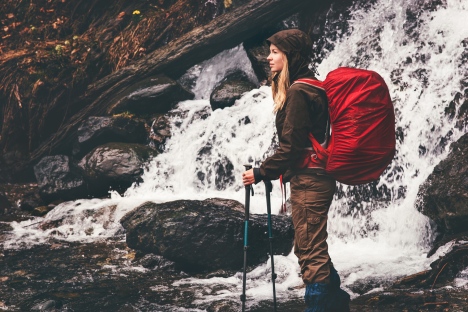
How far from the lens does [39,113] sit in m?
16.6

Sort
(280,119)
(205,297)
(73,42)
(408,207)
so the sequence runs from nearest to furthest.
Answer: (280,119), (205,297), (408,207), (73,42)

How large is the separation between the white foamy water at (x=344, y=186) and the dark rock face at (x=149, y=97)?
1.37 ft

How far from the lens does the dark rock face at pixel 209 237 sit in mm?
9141

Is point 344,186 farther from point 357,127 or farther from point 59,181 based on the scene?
point 59,181

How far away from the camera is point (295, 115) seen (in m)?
5.04

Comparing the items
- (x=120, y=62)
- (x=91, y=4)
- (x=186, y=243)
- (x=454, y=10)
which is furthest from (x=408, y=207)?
(x=91, y=4)

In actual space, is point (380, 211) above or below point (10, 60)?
below

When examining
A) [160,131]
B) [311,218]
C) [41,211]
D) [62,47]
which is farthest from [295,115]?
[62,47]

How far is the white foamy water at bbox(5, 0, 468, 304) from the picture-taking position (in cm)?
906

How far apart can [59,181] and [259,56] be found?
6048 mm

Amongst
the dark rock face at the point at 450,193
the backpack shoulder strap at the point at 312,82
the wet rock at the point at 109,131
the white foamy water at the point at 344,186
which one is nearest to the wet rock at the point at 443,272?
the white foamy water at the point at 344,186

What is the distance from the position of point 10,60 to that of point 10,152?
2627 millimetres

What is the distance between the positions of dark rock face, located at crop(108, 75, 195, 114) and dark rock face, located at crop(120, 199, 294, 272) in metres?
6.72

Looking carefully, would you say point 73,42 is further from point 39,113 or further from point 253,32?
point 253,32
